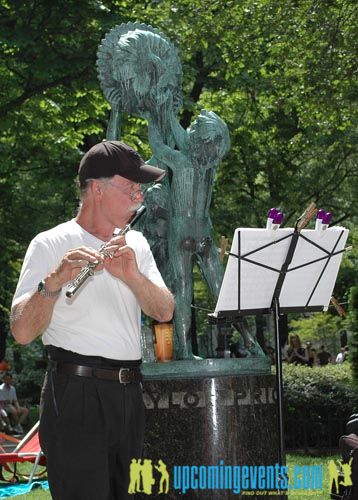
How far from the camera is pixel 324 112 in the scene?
1684cm

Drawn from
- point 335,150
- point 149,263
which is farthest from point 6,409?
point 149,263

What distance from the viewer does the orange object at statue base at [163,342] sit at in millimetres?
8531

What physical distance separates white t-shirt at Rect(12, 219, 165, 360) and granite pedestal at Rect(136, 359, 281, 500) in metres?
3.89

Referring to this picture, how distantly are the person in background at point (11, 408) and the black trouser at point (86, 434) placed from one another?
18.9 meters

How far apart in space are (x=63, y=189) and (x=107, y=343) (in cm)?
2218

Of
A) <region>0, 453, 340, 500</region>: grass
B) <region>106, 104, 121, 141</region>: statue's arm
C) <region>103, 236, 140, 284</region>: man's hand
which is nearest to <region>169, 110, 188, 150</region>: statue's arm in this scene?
<region>106, 104, 121, 141</region>: statue's arm

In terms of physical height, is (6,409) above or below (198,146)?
below

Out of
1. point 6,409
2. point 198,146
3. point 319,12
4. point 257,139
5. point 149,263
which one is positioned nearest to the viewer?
point 149,263

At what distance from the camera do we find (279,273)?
21.6 feet

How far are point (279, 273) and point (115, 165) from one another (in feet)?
8.88

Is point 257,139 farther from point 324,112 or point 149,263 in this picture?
point 149,263

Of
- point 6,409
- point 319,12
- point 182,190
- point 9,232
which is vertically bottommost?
point 6,409

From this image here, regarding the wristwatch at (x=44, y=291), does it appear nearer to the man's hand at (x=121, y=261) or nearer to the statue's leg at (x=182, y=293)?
the man's hand at (x=121, y=261)

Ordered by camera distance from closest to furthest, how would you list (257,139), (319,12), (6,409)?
(319,12) < (6,409) < (257,139)
